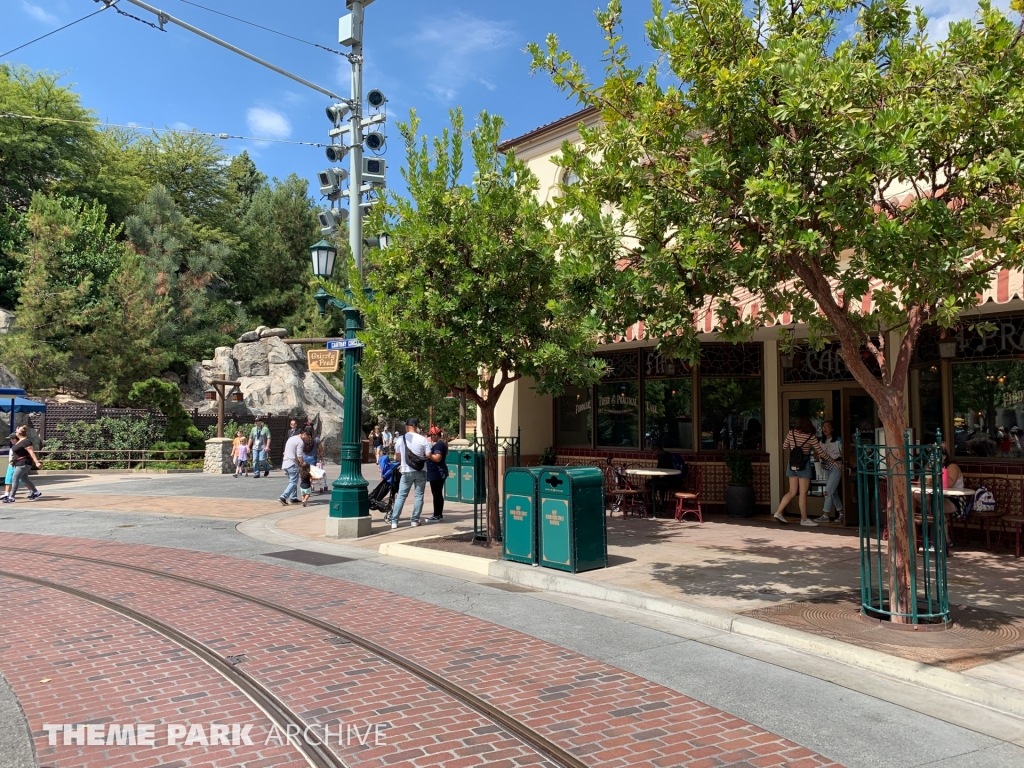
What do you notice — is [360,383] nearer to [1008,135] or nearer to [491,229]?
[491,229]

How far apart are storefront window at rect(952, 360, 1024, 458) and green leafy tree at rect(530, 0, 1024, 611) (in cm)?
425

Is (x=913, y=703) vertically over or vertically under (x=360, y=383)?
under

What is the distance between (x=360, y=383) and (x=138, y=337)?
23869 millimetres

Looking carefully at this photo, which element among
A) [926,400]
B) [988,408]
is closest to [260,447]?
[926,400]

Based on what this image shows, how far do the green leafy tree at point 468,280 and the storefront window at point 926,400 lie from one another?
5.35 metres

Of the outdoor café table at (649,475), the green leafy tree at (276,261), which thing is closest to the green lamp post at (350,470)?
the outdoor café table at (649,475)

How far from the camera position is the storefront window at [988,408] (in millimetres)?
10531

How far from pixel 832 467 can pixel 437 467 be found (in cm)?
662

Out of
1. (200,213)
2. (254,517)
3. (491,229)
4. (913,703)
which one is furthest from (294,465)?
(200,213)

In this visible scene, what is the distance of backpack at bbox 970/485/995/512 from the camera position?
9836 mm

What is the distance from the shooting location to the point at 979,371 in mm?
10961

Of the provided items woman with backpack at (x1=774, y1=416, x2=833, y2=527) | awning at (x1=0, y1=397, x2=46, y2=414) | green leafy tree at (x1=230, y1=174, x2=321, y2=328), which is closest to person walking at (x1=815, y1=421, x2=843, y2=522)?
woman with backpack at (x1=774, y1=416, x2=833, y2=527)

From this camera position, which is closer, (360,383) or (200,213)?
(360,383)

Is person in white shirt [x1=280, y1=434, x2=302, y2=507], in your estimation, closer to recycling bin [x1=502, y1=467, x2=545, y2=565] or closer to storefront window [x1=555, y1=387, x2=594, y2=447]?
storefront window [x1=555, y1=387, x2=594, y2=447]
